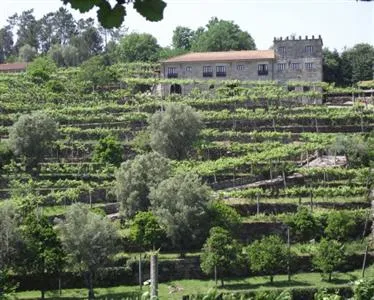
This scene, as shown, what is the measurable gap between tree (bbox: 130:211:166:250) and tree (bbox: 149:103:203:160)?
1140 cm

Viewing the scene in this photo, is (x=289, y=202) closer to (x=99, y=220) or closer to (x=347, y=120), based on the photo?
(x=99, y=220)

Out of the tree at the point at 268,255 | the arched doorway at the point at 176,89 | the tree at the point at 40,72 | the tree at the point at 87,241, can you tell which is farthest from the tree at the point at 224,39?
the tree at the point at 87,241

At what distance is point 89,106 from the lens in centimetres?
5438

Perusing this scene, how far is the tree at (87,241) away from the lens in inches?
1179

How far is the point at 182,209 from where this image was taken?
3241 cm

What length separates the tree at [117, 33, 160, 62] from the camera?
271ft

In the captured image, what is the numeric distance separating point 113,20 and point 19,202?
1231 inches

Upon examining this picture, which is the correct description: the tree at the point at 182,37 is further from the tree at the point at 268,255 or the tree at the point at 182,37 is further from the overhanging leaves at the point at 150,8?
the overhanging leaves at the point at 150,8

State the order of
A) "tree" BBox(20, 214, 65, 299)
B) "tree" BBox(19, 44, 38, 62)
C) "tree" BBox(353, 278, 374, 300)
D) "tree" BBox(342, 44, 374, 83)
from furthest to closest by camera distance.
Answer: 1. "tree" BBox(19, 44, 38, 62)
2. "tree" BBox(342, 44, 374, 83)
3. "tree" BBox(20, 214, 65, 299)
4. "tree" BBox(353, 278, 374, 300)

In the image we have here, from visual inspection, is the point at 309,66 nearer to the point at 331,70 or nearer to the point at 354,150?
the point at 331,70

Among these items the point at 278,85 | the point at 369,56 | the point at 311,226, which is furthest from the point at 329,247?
the point at 369,56

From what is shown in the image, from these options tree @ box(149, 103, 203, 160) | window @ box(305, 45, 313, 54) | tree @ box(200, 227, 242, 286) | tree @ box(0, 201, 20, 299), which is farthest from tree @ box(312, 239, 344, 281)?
window @ box(305, 45, 313, 54)

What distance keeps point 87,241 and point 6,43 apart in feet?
272

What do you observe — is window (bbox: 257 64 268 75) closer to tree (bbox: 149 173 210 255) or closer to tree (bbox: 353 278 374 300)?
tree (bbox: 149 173 210 255)
